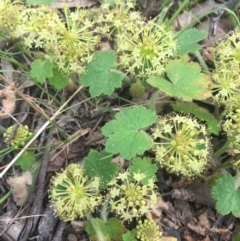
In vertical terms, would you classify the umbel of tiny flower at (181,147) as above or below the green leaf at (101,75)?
below

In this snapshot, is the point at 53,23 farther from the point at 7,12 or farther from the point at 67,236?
the point at 67,236

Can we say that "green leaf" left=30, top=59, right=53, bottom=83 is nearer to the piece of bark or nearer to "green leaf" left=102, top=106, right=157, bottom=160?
"green leaf" left=102, top=106, right=157, bottom=160

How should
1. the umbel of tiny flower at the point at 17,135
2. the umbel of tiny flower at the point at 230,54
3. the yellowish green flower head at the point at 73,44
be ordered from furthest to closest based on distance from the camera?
1. the umbel of tiny flower at the point at 17,135
2. the umbel of tiny flower at the point at 230,54
3. the yellowish green flower head at the point at 73,44

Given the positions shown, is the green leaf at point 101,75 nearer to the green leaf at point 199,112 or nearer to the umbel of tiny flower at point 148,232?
the green leaf at point 199,112

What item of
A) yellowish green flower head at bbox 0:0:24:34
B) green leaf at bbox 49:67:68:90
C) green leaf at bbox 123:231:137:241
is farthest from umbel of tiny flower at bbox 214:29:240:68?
yellowish green flower head at bbox 0:0:24:34

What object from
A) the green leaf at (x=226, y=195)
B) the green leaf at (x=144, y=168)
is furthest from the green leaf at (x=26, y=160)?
the green leaf at (x=226, y=195)

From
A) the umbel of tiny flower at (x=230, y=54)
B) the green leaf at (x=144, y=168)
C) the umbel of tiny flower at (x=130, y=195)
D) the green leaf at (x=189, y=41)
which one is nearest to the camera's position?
the umbel of tiny flower at (x=130, y=195)

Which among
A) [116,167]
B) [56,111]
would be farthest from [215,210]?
[56,111]
